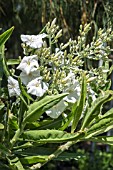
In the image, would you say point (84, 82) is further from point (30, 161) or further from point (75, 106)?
point (30, 161)

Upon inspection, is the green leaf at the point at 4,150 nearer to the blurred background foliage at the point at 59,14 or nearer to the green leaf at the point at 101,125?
the green leaf at the point at 101,125

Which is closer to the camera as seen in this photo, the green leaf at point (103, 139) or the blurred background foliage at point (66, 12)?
the green leaf at point (103, 139)

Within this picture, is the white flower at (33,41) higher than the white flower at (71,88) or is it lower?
higher

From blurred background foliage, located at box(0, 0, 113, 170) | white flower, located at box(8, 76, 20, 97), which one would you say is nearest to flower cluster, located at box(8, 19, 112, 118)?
white flower, located at box(8, 76, 20, 97)

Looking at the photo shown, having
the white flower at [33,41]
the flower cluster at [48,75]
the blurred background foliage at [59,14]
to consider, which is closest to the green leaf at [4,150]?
the flower cluster at [48,75]

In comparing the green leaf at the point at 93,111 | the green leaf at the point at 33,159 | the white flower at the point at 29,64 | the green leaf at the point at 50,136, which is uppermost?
the white flower at the point at 29,64

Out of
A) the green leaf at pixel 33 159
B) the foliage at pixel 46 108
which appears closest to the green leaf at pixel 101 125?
the foliage at pixel 46 108

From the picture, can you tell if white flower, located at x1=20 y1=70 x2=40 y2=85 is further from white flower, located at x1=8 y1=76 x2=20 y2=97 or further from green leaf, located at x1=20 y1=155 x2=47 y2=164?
green leaf, located at x1=20 y1=155 x2=47 y2=164

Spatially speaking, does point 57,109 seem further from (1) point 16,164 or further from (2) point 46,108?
(1) point 16,164
